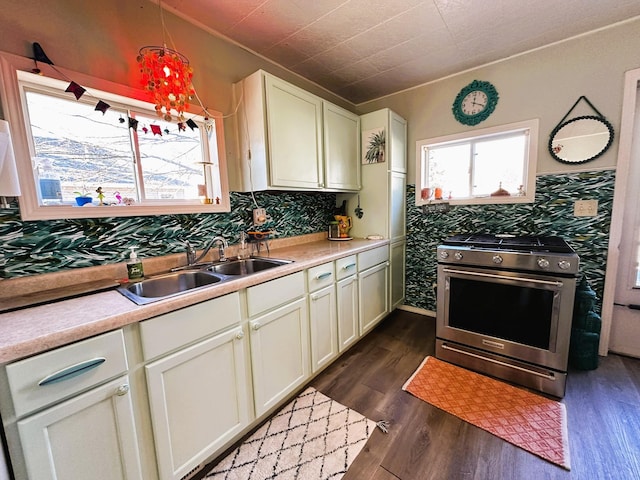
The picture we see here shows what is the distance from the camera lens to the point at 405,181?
9.62 ft

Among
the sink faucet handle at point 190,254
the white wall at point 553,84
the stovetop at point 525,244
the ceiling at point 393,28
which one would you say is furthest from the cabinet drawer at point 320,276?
the white wall at point 553,84

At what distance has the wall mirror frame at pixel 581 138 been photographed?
1.99 m

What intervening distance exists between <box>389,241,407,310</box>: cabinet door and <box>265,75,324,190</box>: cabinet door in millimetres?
1159

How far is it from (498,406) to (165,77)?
9.10 feet

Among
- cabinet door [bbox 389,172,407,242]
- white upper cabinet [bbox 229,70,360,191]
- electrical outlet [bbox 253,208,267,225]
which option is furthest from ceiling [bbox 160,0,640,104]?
electrical outlet [bbox 253,208,267,225]

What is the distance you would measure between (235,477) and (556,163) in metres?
3.09

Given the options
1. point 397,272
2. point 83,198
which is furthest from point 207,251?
point 397,272

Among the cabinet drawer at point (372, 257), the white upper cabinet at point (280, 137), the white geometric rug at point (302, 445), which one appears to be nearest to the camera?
the white geometric rug at point (302, 445)

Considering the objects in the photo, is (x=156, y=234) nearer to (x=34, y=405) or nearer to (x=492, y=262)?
(x=34, y=405)

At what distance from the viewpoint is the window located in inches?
91.1

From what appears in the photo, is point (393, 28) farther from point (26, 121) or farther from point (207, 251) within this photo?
point (26, 121)

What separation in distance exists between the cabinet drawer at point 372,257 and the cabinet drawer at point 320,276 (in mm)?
406

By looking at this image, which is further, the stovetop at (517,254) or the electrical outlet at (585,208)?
the electrical outlet at (585,208)

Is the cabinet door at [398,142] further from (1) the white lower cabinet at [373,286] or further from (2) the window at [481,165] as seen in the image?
(1) the white lower cabinet at [373,286]
